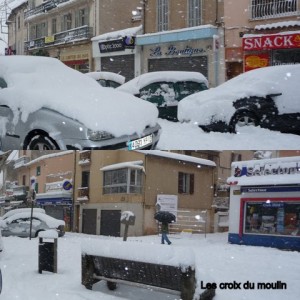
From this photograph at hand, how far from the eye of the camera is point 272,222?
1825 millimetres

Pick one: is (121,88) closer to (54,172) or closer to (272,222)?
(54,172)

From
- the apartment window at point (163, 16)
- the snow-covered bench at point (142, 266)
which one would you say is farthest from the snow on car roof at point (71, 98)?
the snow-covered bench at point (142, 266)

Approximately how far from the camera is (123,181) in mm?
1927

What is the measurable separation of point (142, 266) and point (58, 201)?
59cm

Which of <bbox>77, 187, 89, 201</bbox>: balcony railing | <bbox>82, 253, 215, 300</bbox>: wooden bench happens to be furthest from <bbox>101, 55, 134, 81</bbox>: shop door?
<bbox>82, 253, 215, 300</bbox>: wooden bench

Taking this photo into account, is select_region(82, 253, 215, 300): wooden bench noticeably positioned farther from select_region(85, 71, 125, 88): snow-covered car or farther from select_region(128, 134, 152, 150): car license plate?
select_region(85, 71, 125, 88): snow-covered car

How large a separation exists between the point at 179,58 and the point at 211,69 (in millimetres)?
156

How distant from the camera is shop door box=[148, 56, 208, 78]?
1.81 metres

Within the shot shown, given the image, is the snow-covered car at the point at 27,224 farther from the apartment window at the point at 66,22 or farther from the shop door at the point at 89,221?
the apartment window at the point at 66,22

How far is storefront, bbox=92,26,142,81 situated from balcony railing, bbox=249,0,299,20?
499 mm

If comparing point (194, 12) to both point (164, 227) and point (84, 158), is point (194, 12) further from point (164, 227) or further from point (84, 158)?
point (164, 227)

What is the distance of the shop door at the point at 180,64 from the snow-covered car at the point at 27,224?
2.91 feet

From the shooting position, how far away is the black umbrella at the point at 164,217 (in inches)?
73.3

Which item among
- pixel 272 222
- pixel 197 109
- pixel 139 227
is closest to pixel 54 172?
pixel 139 227
